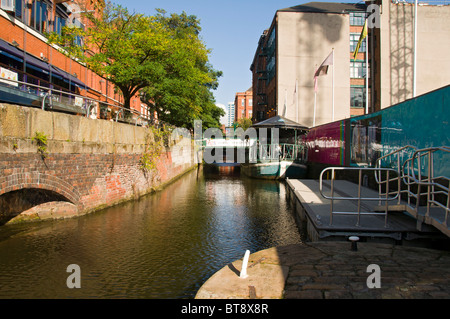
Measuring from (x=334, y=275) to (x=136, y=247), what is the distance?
4.64 metres

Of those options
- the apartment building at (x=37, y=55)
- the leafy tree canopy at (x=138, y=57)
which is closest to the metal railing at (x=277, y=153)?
the leafy tree canopy at (x=138, y=57)

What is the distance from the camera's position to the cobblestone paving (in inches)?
156

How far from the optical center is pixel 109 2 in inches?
923

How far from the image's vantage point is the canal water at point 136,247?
5.40 m

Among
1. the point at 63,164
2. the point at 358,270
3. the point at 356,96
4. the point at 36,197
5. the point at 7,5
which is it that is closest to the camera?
the point at 358,270

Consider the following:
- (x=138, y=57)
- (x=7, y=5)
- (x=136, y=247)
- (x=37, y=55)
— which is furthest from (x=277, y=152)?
(x=136, y=247)

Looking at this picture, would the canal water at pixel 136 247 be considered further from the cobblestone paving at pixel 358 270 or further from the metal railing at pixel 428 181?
the metal railing at pixel 428 181

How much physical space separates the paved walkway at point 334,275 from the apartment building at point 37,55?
25.8ft

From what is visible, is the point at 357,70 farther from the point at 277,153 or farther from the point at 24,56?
the point at 24,56

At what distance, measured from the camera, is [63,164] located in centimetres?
963

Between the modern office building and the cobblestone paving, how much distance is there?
33.2m

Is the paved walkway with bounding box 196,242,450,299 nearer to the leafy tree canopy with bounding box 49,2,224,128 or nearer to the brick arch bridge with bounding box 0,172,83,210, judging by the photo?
the brick arch bridge with bounding box 0,172,83,210

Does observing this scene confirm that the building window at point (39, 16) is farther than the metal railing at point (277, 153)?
No
